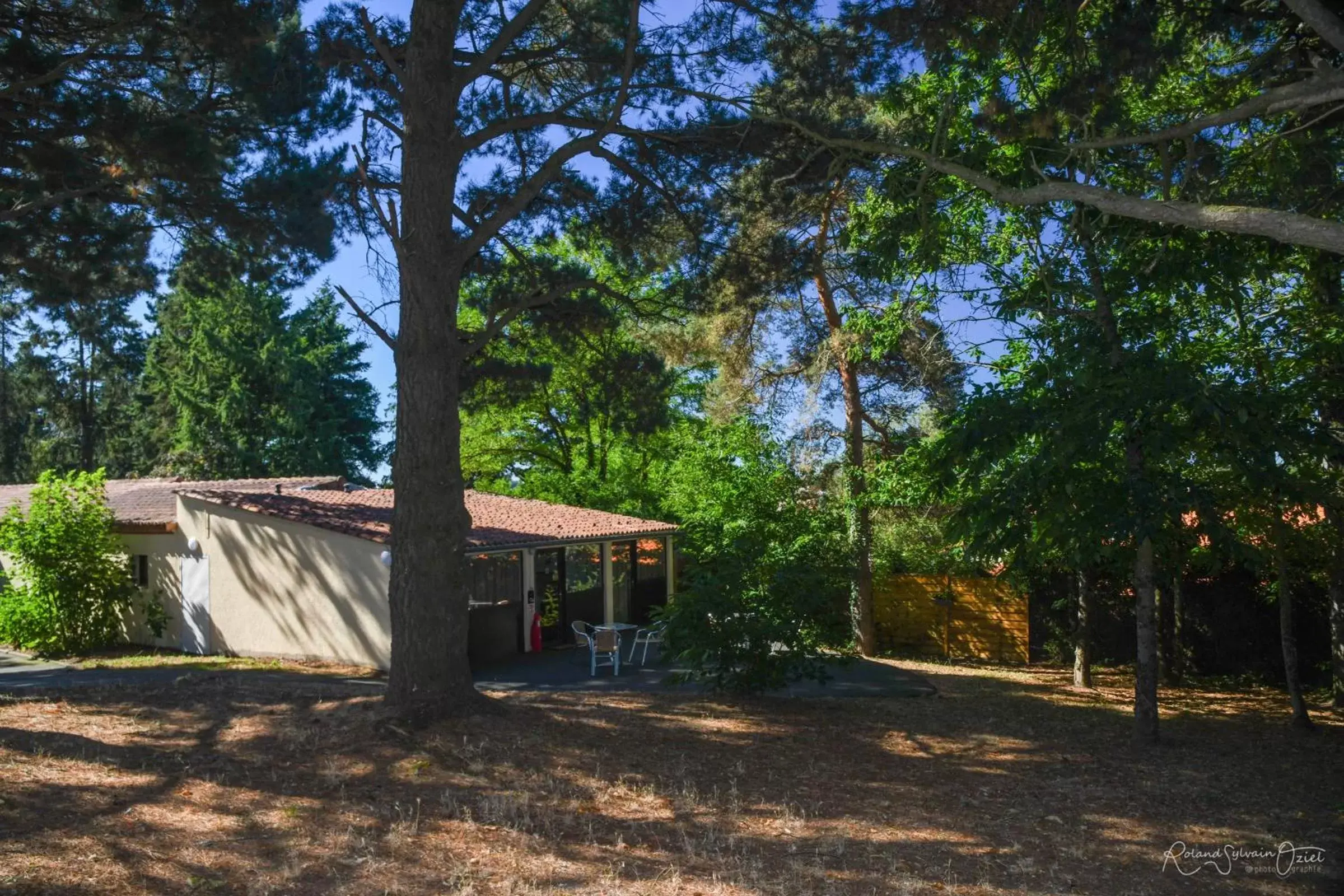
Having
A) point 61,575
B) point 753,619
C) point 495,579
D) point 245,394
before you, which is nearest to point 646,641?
point 495,579

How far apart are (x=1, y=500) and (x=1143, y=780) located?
27.2 m

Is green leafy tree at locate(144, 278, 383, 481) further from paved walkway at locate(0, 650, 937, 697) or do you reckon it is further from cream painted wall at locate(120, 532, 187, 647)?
paved walkway at locate(0, 650, 937, 697)

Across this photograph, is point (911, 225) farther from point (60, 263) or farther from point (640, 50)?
point (60, 263)

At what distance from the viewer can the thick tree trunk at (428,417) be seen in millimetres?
8891

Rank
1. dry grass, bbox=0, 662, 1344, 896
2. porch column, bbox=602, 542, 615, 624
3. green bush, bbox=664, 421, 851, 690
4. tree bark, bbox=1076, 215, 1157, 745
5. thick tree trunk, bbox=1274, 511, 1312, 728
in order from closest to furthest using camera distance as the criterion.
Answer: dry grass, bbox=0, 662, 1344, 896
tree bark, bbox=1076, 215, 1157, 745
green bush, bbox=664, 421, 851, 690
thick tree trunk, bbox=1274, 511, 1312, 728
porch column, bbox=602, 542, 615, 624

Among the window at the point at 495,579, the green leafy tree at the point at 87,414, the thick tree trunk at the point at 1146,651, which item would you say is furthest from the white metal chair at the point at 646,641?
the green leafy tree at the point at 87,414

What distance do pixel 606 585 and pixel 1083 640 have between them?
29.8 feet

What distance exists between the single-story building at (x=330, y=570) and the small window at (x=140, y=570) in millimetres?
35

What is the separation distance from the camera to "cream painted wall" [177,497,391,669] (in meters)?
15.3

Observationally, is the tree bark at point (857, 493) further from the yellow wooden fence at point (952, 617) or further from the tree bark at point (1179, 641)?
the tree bark at point (1179, 641)

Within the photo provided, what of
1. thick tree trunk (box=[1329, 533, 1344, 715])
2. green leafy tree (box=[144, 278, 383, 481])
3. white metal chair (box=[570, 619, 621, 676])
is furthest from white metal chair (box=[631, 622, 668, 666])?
green leafy tree (box=[144, 278, 383, 481])

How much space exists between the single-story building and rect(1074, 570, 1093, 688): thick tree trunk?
8.40 meters

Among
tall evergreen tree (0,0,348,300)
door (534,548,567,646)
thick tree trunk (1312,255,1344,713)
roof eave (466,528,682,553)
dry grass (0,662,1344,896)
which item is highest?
tall evergreen tree (0,0,348,300)

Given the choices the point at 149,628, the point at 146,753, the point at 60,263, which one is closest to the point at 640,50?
the point at 60,263
